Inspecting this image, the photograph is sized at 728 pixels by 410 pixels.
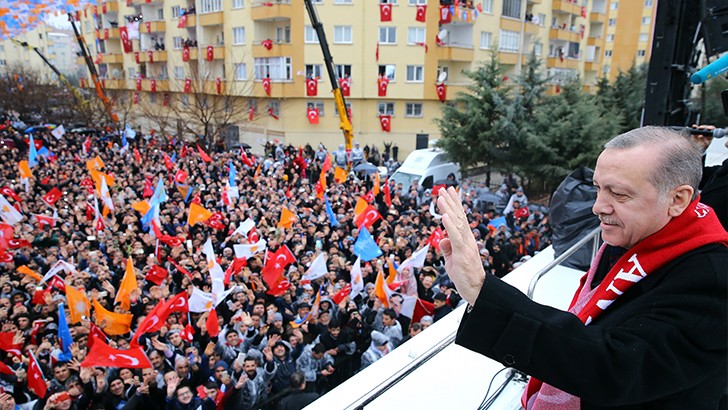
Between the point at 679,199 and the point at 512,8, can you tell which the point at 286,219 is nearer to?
the point at 679,199

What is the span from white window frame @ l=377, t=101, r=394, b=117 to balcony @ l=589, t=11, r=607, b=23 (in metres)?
22.7

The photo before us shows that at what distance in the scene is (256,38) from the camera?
101ft

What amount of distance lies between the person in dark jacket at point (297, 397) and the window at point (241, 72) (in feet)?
97.6

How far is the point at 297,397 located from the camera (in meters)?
4.84

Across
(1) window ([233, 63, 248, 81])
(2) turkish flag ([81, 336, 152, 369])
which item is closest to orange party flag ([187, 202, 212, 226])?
(2) turkish flag ([81, 336, 152, 369])

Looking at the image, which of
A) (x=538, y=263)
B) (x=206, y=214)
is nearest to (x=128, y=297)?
(x=206, y=214)

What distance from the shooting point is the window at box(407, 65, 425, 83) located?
97.6 ft

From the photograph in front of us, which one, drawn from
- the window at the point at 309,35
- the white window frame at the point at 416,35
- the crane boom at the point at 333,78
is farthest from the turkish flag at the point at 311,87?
the crane boom at the point at 333,78

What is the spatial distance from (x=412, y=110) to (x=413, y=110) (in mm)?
65

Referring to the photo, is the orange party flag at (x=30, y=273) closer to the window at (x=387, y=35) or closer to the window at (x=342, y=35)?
the window at (x=342, y=35)

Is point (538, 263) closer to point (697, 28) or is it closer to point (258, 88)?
point (697, 28)

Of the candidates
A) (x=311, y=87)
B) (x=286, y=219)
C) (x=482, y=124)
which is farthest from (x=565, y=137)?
(x=311, y=87)

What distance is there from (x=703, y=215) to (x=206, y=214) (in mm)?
10257

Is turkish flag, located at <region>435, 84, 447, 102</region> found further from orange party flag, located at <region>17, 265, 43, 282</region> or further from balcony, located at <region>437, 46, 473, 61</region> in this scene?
orange party flag, located at <region>17, 265, 43, 282</region>
